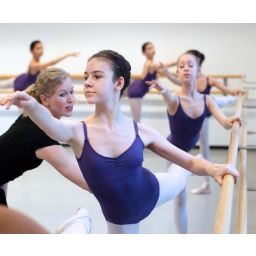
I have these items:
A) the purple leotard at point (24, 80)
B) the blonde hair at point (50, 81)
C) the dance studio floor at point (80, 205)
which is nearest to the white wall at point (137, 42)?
the purple leotard at point (24, 80)

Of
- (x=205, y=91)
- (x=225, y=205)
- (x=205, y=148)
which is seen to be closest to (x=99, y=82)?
(x=225, y=205)

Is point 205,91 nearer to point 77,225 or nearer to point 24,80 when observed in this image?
point 24,80

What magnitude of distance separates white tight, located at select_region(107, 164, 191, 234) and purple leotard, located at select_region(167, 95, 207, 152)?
0.90 metres

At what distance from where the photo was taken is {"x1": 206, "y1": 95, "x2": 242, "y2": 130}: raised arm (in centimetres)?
248

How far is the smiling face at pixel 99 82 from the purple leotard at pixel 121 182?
0.12 meters

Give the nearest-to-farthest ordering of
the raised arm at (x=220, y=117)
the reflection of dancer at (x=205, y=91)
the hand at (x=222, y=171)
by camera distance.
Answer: the hand at (x=222, y=171), the raised arm at (x=220, y=117), the reflection of dancer at (x=205, y=91)

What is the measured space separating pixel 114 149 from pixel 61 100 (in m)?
0.50

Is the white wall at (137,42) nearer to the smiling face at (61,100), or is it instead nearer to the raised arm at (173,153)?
the smiling face at (61,100)

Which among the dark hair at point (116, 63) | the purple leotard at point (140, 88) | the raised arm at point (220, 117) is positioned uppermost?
the dark hair at point (116, 63)

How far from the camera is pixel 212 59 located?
604cm

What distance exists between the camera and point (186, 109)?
3029 millimetres

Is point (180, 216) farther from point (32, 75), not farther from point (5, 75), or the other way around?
point (5, 75)

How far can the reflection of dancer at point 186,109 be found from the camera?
290 centimetres

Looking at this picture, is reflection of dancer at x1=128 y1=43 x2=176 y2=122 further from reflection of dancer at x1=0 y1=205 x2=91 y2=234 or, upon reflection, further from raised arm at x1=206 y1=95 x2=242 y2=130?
reflection of dancer at x1=0 y1=205 x2=91 y2=234
